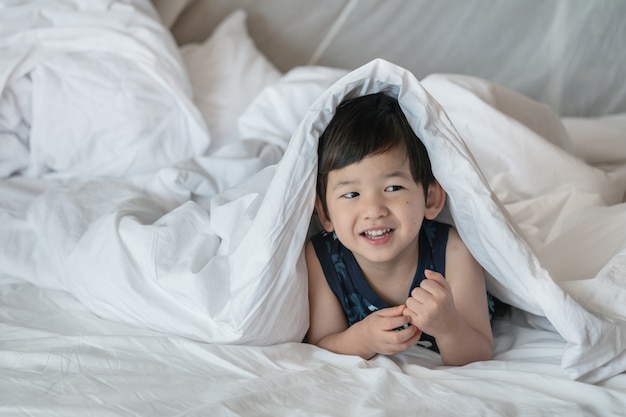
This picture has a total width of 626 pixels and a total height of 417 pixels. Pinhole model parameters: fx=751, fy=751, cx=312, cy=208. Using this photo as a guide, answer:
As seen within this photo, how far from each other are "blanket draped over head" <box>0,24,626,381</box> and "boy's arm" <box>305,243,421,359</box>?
5 cm

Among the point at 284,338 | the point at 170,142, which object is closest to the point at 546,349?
the point at 284,338

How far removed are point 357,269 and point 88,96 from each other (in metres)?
0.71

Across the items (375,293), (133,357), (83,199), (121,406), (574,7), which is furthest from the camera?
(574,7)

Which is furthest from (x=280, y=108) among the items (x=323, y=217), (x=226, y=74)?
(x=323, y=217)

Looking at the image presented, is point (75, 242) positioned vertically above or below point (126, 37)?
below

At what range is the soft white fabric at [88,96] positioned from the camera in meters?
1.50

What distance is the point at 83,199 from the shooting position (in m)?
1.35

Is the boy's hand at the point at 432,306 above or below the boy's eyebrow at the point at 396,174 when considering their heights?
below

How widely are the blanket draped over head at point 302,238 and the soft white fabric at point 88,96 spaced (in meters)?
0.15

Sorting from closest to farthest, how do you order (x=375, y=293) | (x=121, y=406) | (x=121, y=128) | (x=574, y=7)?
(x=121, y=406) < (x=375, y=293) < (x=121, y=128) < (x=574, y=7)

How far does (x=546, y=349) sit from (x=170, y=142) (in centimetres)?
87

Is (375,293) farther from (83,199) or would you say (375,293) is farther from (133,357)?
(83,199)

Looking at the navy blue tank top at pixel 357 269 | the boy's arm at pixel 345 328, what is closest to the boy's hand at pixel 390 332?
the boy's arm at pixel 345 328

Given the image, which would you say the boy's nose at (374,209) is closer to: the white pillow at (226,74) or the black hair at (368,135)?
the black hair at (368,135)
